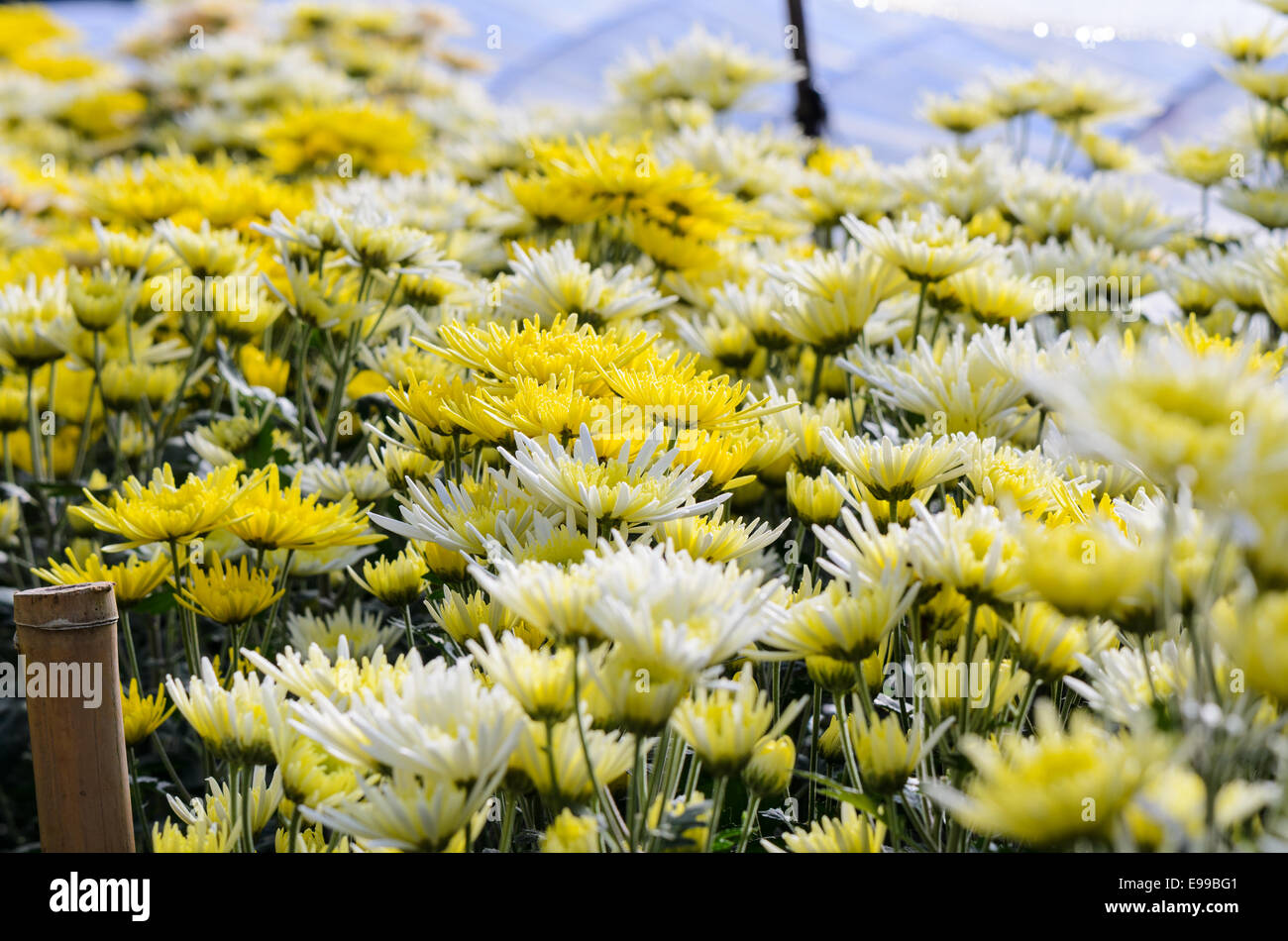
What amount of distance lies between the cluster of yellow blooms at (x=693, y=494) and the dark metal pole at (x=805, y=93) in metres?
0.52

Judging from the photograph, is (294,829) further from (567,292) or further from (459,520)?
(567,292)

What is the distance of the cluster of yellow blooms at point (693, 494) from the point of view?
19.4 inches

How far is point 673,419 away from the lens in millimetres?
816

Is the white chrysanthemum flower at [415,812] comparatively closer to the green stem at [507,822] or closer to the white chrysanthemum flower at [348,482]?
the green stem at [507,822]

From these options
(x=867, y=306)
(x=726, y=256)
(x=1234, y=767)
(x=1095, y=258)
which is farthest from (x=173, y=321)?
(x=1234, y=767)

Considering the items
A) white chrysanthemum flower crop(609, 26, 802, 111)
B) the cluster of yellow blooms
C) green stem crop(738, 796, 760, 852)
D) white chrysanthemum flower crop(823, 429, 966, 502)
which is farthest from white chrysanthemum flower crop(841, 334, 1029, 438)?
white chrysanthemum flower crop(609, 26, 802, 111)

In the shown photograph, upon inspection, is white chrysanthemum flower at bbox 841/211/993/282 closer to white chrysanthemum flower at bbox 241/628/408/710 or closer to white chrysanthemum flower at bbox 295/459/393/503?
white chrysanthemum flower at bbox 295/459/393/503

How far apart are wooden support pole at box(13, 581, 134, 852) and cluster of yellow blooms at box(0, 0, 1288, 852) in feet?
0.16

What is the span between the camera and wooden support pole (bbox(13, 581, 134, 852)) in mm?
684

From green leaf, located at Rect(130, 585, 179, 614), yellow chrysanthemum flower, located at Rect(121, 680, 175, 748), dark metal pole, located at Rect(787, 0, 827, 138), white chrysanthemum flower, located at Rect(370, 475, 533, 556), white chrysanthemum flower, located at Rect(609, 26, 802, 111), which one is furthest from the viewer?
dark metal pole, located at Rect(787, 0, 827, 138)

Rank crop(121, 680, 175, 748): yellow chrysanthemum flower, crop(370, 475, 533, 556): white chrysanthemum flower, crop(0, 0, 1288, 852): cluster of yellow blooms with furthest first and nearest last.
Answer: crop(121, 680, 175, 748): yellow chrysanthemum flower < crop(370, 475, 533, 556): white chrysanthemum flower < crop(0, 0, 1288, 852): cluster of yellow blooms

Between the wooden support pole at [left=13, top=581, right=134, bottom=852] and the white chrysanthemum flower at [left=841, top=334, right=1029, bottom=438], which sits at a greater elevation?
the white chrysanthemum flower at [left=841, top=334, right=1029, bottom=438]
